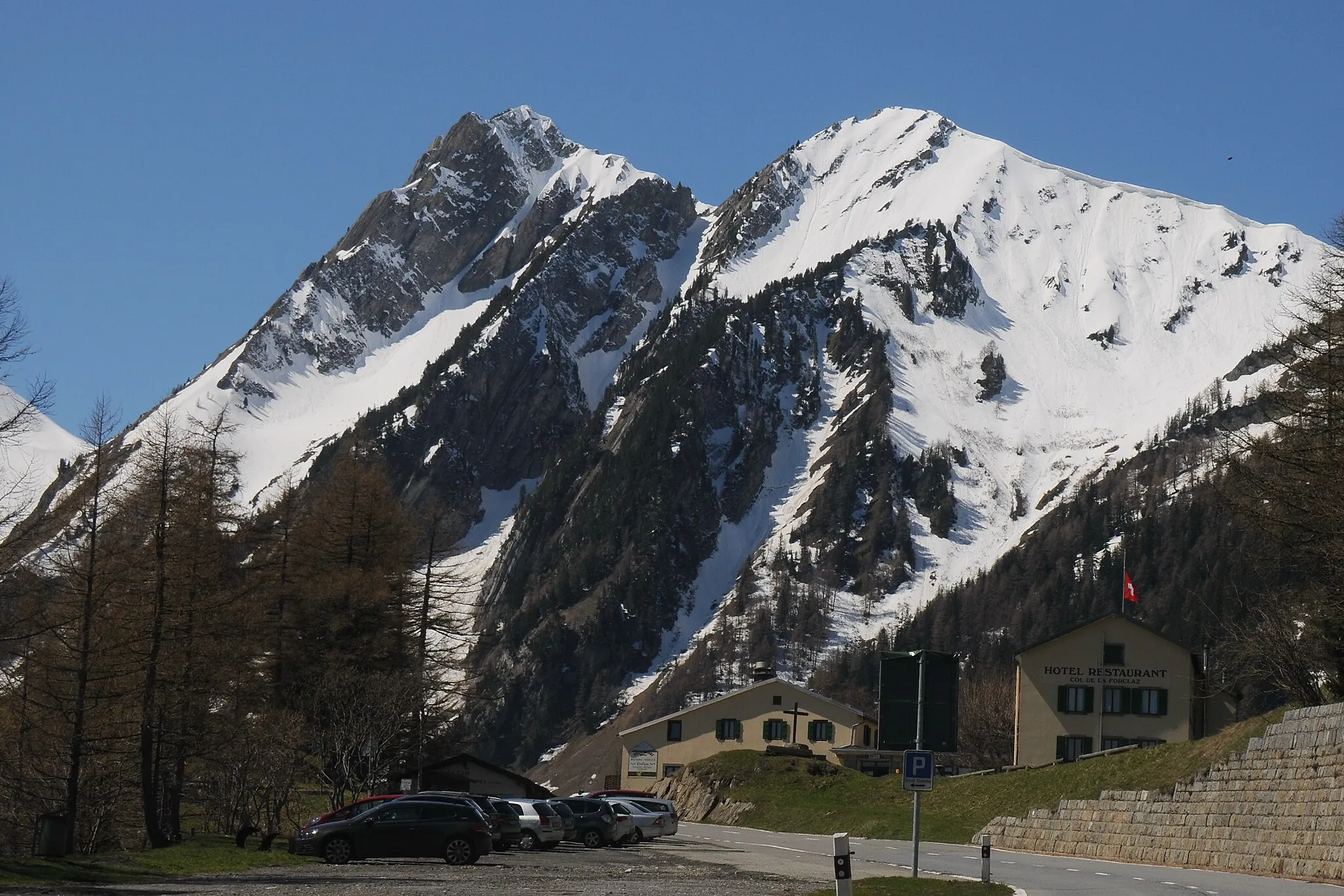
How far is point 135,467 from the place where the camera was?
4522 cm

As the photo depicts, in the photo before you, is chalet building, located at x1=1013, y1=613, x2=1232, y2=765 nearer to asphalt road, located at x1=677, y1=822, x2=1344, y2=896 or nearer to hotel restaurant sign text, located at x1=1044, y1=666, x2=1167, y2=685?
hotel restaurant sign text, located at x1=1044, y1=666, x2=1167, y2=685

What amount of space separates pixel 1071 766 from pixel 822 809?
17.7 m

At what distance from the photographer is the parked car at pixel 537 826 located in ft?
157

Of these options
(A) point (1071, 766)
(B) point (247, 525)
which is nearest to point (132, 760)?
(B) point (247, 525)

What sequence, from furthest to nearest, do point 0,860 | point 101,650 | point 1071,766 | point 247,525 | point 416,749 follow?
point 416,749 < point 1071,766 < point 247,525 < point 101,650 < point 0,860

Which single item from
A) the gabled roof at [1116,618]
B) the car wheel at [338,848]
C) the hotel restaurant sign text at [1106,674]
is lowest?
the car wheel at [338,848]

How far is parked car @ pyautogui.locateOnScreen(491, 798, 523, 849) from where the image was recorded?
4419 cm

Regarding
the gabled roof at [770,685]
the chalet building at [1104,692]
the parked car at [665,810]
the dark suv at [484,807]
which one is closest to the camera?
the dark suv at [484,807]

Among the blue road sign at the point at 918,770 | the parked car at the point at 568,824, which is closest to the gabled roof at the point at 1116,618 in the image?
the parked car at the point at 568,824

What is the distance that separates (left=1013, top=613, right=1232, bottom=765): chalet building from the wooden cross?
1962cm

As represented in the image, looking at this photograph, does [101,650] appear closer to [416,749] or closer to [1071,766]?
[416,749]

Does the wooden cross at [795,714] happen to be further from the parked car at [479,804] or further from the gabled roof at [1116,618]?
the parked car at [479,804]

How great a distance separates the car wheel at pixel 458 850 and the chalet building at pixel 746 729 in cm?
6031

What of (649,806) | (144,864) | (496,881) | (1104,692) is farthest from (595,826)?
(1104,692)
